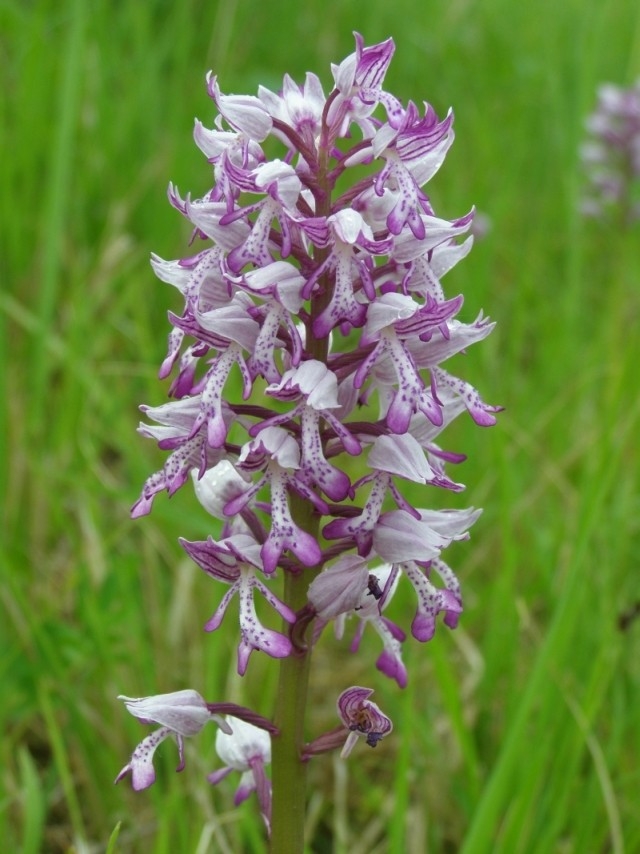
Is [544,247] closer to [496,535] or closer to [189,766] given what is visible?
[496,535]

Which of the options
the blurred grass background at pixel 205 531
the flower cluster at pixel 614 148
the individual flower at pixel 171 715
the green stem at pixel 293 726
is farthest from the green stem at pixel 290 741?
the flower cluster at pixel 614 148

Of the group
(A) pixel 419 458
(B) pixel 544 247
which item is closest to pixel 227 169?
(A) pixel 419 458

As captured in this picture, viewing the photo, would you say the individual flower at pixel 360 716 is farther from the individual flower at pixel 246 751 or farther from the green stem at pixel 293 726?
the individual flower at pixel 246 751

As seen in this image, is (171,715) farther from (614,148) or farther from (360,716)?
(614,148)

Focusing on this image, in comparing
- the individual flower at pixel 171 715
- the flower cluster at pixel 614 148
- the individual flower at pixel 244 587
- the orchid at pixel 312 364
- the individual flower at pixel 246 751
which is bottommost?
the individual flower at pixel 246 751

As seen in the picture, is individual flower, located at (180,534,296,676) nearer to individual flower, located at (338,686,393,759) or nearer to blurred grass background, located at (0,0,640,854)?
individual flower, located at (338,686,393,759)

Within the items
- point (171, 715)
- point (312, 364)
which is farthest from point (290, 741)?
point (312, 364)
